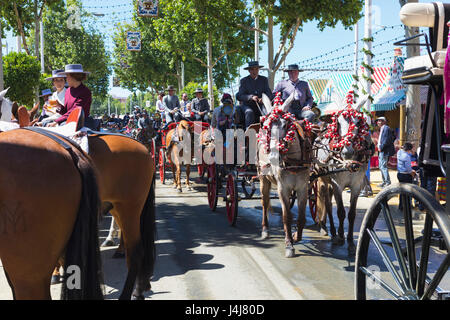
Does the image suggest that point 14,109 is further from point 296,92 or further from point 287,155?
point 296,92

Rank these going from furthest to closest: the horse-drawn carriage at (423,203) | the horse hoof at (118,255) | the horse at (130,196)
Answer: the horse hoof at (118,255) → the horse at (130,196) → the horse-drawn carriage at (423,203)

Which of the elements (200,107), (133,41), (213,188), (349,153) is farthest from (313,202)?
(133,41)

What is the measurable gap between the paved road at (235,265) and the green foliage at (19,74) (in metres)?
10.7

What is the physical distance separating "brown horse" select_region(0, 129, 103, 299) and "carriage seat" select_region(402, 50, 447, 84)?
8.58 feet

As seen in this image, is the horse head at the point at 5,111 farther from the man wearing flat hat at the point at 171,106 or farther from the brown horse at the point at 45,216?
the man wearing flat hat at the point at 171,106

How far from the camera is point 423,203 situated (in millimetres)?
2691

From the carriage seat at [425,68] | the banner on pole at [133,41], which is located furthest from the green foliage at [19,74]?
the carriage seat at [425,68]

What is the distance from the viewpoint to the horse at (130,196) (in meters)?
4.48

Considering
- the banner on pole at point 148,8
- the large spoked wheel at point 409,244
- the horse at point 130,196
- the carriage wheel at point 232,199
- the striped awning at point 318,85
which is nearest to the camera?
the large spoked wheel at point 409,244

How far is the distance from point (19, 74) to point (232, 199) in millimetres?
12734

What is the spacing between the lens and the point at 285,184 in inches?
271

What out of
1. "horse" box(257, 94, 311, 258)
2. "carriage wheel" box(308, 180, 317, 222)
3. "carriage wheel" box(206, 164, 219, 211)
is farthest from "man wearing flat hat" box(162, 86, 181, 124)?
"horse" box(257, 94, 311, 258)

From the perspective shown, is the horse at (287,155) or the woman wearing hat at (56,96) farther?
the horse at (287,155)

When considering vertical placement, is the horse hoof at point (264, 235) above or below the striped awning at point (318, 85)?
below
